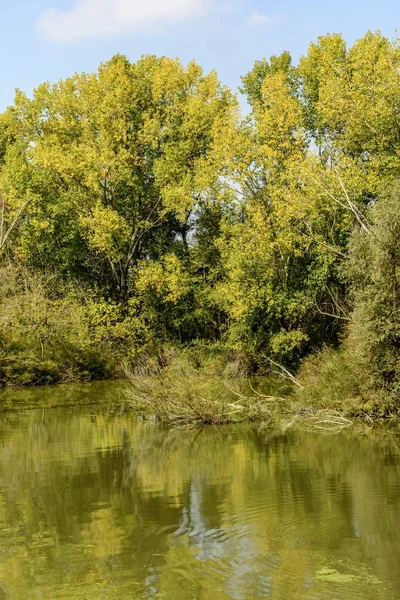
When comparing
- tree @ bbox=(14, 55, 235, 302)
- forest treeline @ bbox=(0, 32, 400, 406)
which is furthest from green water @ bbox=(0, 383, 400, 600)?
tree @ bbox=(14, 55, 235, 302)

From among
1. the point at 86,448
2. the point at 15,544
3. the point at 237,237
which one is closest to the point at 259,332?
the point at 237,237

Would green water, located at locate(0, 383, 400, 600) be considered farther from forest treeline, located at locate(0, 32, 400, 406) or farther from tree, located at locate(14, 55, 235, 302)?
tree, located at locate(14, 55, 235, 302)

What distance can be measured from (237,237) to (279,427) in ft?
61.5

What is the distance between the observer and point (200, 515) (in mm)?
14273

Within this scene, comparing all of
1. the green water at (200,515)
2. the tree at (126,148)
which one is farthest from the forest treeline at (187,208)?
the green water at (200,515)

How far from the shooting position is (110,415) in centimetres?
2850

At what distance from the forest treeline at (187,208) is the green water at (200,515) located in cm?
A: 1068

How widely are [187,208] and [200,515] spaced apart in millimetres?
31854

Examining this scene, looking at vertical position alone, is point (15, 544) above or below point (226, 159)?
below

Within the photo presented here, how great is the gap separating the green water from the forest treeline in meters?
10.7

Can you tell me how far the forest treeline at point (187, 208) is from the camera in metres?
37.9

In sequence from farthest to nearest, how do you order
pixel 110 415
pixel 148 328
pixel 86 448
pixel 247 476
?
pixel 148 328 < pixel 110 415 < pixel 86 448 < pixel 247 476

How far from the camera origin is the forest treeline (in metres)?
37.9

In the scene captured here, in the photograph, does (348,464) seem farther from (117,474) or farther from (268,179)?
(268,179)
